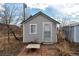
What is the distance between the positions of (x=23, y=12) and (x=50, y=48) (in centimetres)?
62

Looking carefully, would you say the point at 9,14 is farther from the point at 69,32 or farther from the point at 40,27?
the point at 69,32

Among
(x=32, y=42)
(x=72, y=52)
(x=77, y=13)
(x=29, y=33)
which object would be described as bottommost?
(x=72, y=52)

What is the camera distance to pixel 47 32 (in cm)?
188

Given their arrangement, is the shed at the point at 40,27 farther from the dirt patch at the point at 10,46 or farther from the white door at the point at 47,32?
the dirt patch at the point at 10,46

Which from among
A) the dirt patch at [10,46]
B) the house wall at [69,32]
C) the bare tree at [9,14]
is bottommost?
the dirt patch at [10,46]

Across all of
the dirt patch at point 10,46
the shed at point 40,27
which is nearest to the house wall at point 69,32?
the shed at point 40,27

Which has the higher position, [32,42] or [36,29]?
[36,29]

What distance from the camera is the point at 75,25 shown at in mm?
1844

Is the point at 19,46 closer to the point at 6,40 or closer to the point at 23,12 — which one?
the point at 6,40

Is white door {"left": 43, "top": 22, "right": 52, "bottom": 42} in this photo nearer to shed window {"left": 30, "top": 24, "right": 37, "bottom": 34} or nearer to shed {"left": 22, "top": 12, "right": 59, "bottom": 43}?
shed {"left": 22, "top": 12, "right": 59, "bottom": 43}

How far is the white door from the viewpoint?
185 centimetres

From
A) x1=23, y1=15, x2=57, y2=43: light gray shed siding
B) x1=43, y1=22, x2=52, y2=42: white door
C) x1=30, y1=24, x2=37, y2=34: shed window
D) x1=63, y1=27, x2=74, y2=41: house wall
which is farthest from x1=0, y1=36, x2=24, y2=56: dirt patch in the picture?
x1=63, y1=27, x2=74, y2=41: house wall

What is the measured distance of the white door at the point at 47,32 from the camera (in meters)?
1.85

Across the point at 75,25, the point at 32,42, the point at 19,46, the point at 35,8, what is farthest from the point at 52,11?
the point at 19,46
